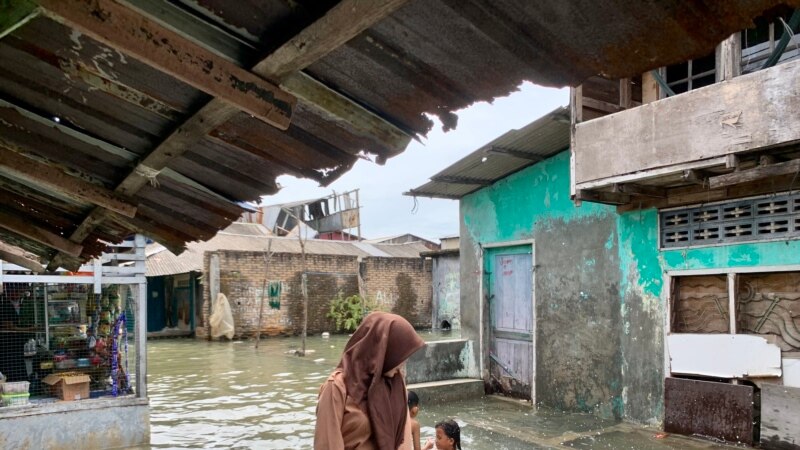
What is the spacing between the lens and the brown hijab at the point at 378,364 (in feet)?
9.93

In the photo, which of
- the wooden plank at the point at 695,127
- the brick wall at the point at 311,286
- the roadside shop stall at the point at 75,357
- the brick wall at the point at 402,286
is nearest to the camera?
the wooden plank at the point at 695,127

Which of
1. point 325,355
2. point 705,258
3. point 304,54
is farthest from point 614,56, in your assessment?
point 325,355

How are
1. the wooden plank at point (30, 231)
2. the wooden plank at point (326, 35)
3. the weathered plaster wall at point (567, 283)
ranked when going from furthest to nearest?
the weathered plaster wall at point (567, 283)
the wooden plank at point (30, 231)
the wooden plank at point (326, 35)

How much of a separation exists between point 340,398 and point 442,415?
635 centimetres

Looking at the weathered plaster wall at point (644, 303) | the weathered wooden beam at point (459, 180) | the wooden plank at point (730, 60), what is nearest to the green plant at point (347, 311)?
the weathered wooden beam at point (459, 180)

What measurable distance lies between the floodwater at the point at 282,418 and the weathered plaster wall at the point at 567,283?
0.45 m

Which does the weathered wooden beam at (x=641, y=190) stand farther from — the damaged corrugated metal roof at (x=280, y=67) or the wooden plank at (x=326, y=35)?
the wooden plank at (x=326, y=35)

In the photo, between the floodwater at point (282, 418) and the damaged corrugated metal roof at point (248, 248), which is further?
the damaged corrugated metal roof at point (248, 248)

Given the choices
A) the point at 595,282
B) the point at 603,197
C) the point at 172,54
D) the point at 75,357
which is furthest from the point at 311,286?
the point at 172,54

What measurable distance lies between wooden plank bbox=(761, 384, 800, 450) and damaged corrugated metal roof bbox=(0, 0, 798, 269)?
6084mm

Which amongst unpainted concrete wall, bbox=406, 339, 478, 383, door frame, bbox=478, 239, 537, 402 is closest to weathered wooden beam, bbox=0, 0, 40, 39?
unpainted concrete wall, bbox=406, 339, 478, 383

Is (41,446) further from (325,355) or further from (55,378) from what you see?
(325,355)

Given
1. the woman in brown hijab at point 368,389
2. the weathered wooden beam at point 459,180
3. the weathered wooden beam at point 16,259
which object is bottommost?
the woman in brown hijab at point 368,389

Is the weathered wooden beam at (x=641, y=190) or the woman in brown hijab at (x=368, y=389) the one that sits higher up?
the weathered wooden beam at (x=641, y=190)
